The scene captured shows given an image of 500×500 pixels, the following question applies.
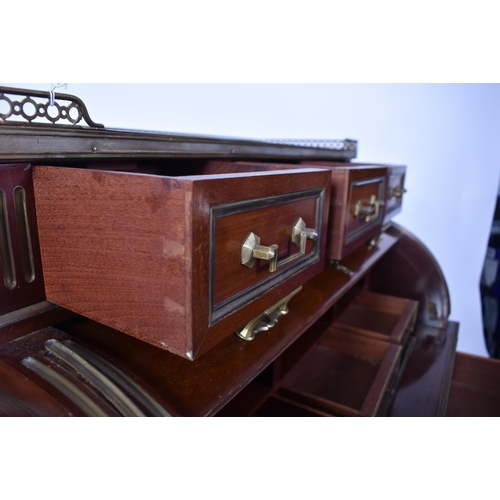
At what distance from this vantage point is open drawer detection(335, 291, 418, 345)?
46.4 inches

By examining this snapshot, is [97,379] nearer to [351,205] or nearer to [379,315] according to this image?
[351,205]

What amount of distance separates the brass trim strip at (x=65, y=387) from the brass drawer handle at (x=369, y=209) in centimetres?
58

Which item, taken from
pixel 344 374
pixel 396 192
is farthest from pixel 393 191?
pixel 344 374

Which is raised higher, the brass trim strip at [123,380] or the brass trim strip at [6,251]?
the brass trim strip at [6,251]

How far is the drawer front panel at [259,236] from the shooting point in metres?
0.42

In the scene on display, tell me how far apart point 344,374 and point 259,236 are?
0.67m

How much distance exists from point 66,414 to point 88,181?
0.22m

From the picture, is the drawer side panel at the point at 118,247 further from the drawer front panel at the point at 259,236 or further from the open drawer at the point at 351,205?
the open drawer at the point at 351,205

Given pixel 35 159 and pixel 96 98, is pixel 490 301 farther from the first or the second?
pixel 35 159

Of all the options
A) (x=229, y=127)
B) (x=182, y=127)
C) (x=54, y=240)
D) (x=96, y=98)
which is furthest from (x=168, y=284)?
(x=229, y=127)

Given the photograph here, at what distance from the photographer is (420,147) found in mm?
1902

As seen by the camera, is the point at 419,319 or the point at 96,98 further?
the point at 419,319

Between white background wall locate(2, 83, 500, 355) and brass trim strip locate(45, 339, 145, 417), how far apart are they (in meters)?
1.36

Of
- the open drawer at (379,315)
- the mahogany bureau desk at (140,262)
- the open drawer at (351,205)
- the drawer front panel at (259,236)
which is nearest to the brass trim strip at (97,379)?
the mahogany bureau desk at (140,262)
